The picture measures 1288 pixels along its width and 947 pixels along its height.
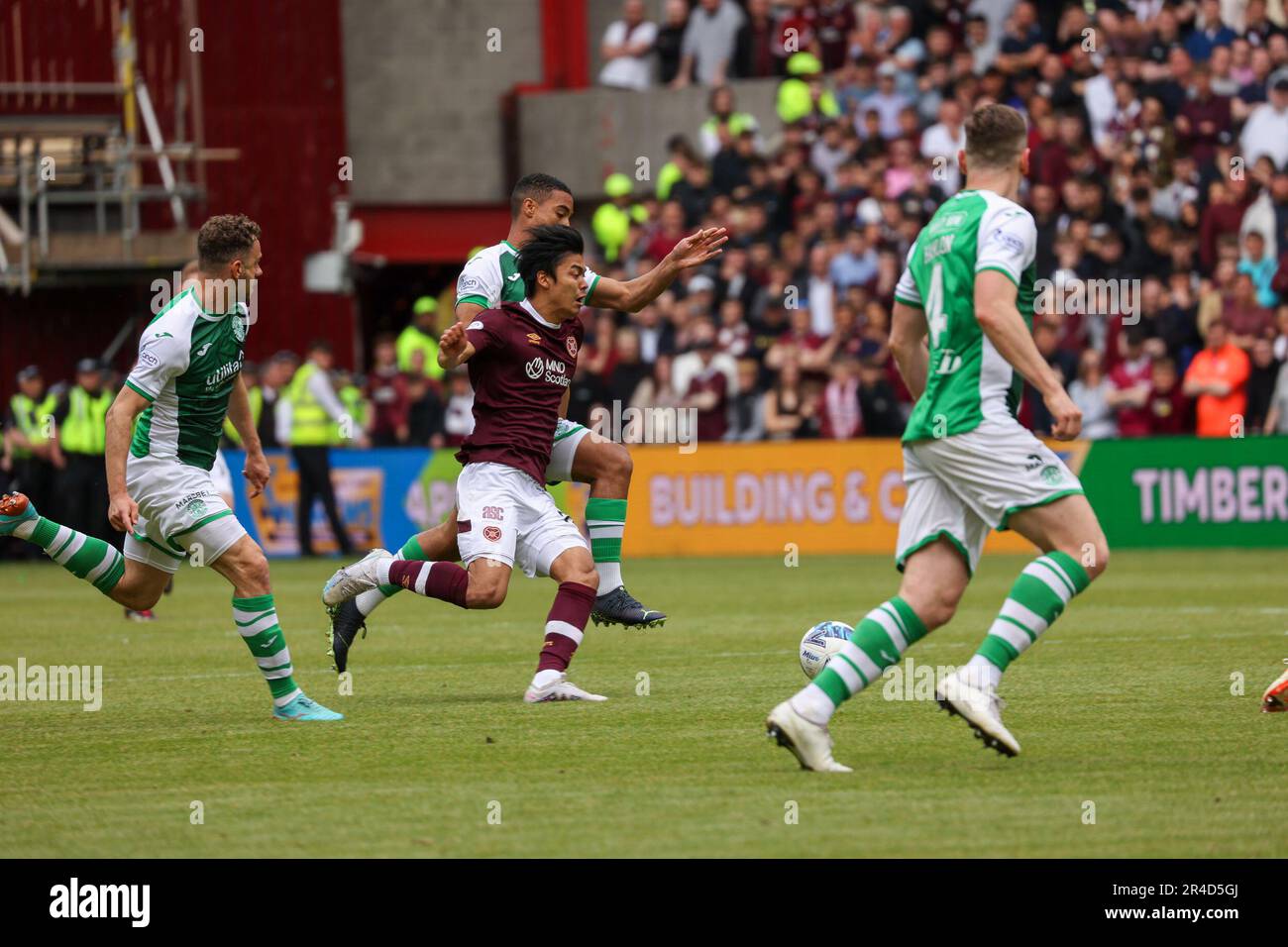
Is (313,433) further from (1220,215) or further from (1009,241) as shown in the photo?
(1009,241)

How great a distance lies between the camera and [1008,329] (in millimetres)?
6891

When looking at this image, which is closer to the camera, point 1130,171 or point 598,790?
point 598,790

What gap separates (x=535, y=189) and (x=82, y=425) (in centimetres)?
1550

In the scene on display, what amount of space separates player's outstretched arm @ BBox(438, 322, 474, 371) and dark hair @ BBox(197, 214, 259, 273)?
2.97 feet

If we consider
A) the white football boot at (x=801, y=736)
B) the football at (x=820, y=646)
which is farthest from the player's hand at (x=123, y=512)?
the football at (x=820, y=646)

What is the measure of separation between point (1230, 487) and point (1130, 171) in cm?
396

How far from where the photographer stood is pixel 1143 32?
23219mm

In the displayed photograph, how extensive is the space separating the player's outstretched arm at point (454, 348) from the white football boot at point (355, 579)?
115cm

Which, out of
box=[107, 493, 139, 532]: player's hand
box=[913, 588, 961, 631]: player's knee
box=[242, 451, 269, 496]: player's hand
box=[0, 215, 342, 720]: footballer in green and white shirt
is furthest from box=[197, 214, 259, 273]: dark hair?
box=[913, 588, 961, 631]: player's knee

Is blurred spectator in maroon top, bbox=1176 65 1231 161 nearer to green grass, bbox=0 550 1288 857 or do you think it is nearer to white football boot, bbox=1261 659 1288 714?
green grass, bbox=0 550 1288 857

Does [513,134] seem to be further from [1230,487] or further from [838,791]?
[838,791]

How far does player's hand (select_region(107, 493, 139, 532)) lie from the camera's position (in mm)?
8320

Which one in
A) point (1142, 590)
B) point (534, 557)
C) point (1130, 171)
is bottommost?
point (1142, 590)
